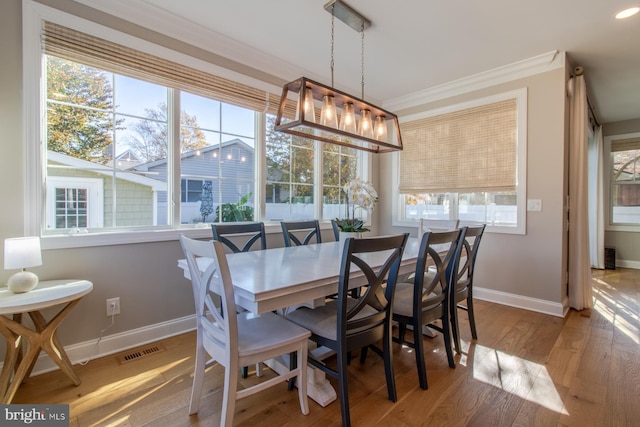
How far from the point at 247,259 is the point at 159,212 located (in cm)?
104

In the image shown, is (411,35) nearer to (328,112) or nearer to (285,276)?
(328,112)

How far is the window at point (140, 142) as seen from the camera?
2.08m

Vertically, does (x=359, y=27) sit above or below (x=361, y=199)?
above

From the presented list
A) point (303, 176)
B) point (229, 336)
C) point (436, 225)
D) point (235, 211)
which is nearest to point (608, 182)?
point (436, 225)

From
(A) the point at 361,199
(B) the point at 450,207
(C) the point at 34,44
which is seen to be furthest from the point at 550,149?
(C) the point at 34,44

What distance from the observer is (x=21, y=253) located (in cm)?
168

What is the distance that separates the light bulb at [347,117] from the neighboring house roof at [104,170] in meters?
1.57

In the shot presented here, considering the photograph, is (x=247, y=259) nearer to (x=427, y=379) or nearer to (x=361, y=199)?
(x=361, y=199)

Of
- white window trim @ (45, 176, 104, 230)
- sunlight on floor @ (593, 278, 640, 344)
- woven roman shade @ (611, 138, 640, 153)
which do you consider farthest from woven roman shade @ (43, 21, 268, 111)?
woven roman shade @ (611, 138, 640, 153)

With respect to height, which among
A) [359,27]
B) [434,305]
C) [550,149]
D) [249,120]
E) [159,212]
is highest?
[359,27]

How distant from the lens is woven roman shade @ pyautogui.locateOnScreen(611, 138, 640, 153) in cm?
521

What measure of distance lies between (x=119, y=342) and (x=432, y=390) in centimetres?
223

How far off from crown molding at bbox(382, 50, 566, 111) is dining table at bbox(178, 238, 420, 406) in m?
2.40

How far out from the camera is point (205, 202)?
2.82m
